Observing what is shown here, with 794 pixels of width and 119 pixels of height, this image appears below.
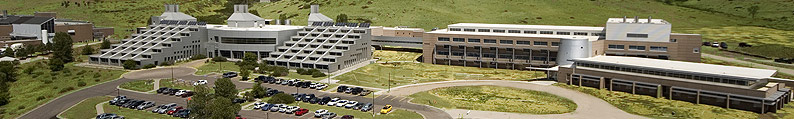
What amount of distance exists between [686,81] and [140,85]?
3559 inches

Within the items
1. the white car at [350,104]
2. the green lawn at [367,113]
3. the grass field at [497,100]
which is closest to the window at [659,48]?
the grass field at [497,100]

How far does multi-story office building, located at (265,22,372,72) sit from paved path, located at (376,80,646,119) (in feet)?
85.6

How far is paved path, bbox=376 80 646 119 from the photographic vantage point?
81.4 metres

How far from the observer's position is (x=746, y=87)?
3403 inches

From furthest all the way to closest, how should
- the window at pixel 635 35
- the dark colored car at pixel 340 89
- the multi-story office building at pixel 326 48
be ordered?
1. the multi-story office building at pixel 326 48
2. the window at pixel 635 35
3. the dark colored car at pixel 340 89

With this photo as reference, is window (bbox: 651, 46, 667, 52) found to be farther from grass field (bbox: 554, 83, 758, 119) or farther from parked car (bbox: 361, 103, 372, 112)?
parked car (bbox: 361, 103, 372, 112)

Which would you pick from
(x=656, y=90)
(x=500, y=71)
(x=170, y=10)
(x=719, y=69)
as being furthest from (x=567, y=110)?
(x=170, y=10)

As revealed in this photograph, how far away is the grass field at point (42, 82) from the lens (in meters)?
93.9

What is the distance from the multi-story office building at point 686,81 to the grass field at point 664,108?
152 cm

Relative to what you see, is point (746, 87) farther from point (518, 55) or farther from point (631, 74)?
point (518, 55)

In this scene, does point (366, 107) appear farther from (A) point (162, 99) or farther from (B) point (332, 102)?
(A) point (162, 99)

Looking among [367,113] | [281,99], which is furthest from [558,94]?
[281,99]

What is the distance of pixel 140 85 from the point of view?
106 m

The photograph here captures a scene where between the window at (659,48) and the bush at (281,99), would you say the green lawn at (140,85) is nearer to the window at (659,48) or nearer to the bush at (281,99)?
the bush at (281,99)
